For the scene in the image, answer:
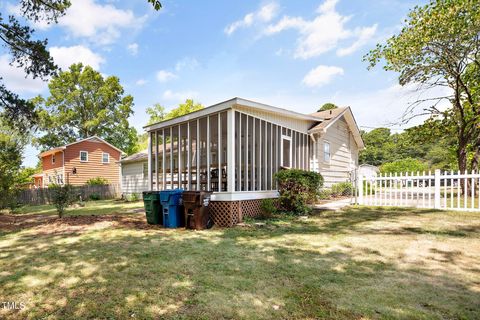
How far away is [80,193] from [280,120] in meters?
15.4

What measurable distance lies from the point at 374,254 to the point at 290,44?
40.0ft

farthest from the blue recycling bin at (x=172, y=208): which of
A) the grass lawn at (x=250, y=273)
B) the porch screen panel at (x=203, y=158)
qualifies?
the porch screen panel at (x=203, y=158)

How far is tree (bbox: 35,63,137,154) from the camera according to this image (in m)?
32.0

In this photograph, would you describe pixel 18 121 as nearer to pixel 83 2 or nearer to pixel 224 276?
pixel 83 2

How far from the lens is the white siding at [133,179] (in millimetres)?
19016

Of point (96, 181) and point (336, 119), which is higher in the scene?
point (336, 119)

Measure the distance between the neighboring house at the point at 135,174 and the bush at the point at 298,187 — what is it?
1250 centimetres

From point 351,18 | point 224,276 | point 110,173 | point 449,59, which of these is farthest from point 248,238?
point 110,173

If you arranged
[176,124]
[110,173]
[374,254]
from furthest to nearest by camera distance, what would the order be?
[110,173]
[176,124]
[374,254]

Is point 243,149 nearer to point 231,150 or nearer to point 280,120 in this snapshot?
point 231,150

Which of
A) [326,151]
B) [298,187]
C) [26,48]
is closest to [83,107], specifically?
[26,48]

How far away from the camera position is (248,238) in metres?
6.01

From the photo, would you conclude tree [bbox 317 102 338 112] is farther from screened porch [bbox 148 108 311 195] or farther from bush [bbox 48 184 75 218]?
bush [bbox 48 184 75 218]

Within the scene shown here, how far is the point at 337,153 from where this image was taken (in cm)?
1502
